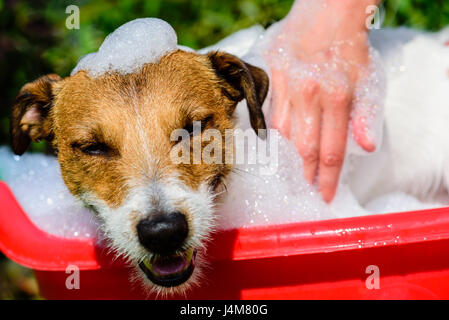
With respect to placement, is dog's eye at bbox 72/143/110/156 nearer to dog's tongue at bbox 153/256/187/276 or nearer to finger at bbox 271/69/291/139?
dog's tongue at bbox 153/256/187/276

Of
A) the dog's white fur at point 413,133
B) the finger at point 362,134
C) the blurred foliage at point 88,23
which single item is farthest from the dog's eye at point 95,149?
the blurred foliage at point 88,23

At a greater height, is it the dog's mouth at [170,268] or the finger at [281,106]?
the finger at [281,106]

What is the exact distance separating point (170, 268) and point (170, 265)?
0.4 inches

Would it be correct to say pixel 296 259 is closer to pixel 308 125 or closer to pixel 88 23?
pixel 308 125

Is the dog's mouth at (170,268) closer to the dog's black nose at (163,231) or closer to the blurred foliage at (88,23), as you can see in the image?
the dog's black nose at (163,231)

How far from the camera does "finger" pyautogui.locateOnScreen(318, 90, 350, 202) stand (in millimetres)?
2047

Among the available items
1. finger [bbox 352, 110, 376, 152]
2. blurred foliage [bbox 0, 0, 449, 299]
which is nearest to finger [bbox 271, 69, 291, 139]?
finger [bbox 352, 110, 376, 152]

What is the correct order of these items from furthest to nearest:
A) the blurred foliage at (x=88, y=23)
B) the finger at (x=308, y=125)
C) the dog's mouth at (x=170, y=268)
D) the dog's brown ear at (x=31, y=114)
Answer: the blurred foliage at (x=88, y=23)
the finger at (x=308, y=125)
the dog's brown ear at (x=31, y=114)
the dog's mouth at (x=170, y=268)

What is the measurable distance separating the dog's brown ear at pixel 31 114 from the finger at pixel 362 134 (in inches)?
46.2

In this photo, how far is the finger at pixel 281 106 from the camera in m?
2.11

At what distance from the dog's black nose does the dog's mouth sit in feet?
0.28
